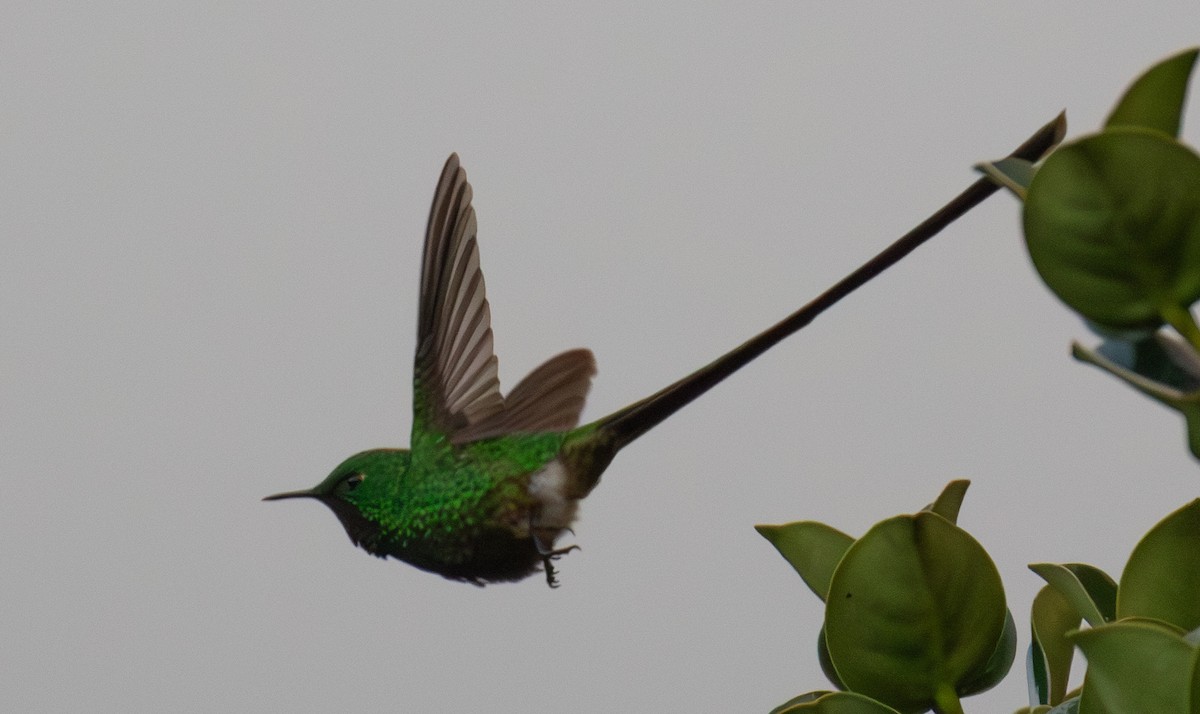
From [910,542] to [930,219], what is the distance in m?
0.14

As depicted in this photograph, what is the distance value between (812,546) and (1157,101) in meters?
0.20

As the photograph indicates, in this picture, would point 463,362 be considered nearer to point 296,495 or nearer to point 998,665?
point 296,495

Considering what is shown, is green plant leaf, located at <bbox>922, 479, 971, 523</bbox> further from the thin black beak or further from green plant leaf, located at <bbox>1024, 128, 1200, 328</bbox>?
the thin black beak

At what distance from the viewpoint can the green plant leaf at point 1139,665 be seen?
0.34m

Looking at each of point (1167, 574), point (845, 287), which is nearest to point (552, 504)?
point (845, 287)

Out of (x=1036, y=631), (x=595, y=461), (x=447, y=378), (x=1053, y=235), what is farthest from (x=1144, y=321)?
(x=447, y=378)

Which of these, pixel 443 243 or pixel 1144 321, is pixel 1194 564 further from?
pixel 443 243

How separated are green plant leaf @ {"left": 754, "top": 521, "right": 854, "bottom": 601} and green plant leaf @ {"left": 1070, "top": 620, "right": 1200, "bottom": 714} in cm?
13

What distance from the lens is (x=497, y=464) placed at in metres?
0.80

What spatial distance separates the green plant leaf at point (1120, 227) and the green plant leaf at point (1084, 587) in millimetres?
108

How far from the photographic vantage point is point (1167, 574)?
396 millimetres

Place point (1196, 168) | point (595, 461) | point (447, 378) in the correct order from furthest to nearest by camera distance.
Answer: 1. point (447, 378)
2. point (595, 461)
3. point (1196, 168)

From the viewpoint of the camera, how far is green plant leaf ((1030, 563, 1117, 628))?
0.43 meters

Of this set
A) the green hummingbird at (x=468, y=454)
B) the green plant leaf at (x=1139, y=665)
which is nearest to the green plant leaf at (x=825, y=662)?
the green plant leaf at (x=1139, y=665)
